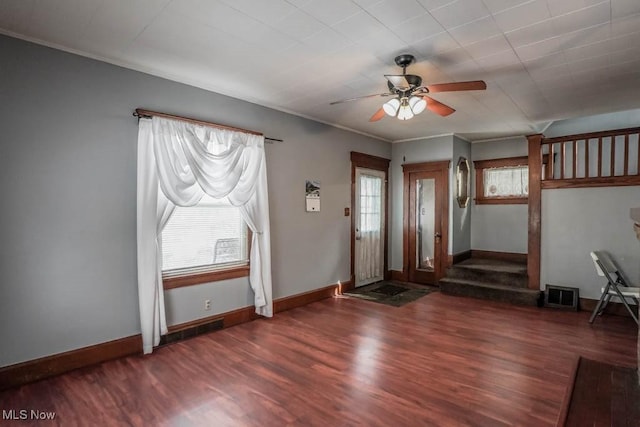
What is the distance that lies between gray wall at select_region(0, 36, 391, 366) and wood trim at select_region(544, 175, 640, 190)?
190 inches

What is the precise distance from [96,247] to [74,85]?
1.47 m

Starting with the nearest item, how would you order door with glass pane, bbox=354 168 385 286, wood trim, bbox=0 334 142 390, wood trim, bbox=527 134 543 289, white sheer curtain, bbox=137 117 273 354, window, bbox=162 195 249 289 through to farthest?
wood trim, bbox=0 334 142 390, white sheer curtain, bbox=137 117 273 354, window, bbox=162 195 249 289, wood trim, bbox=527 134 543 289, door with glass pane, bbox=354 168 385 286

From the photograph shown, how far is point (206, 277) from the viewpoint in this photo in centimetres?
391

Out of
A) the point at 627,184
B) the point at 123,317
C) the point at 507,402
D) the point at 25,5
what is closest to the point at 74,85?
the point at 25,5

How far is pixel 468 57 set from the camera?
305 centimetres

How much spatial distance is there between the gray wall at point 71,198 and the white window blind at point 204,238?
0.30 meters

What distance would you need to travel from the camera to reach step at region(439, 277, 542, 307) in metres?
5.09

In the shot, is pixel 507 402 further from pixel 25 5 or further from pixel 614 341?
pixel 25 5

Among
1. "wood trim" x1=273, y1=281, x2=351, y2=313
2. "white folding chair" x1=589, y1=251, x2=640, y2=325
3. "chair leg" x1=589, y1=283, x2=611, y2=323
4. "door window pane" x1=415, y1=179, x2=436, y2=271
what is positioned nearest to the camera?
"white folding chair" x1=589, y1=251, x2=640, y2=325

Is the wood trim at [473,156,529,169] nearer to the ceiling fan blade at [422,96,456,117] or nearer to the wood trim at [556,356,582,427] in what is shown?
the ceiling fan blade at [422,96,456,117]

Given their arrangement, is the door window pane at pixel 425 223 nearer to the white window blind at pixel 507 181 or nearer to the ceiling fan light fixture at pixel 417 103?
the white window blind at pixel 507 181

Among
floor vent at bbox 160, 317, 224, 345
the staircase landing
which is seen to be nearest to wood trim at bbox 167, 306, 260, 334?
floor vent at bbox 160, 317, 224, 345

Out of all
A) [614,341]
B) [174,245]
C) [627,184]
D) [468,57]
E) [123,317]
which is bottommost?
[614,341]

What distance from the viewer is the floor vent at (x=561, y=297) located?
4.80 meters
